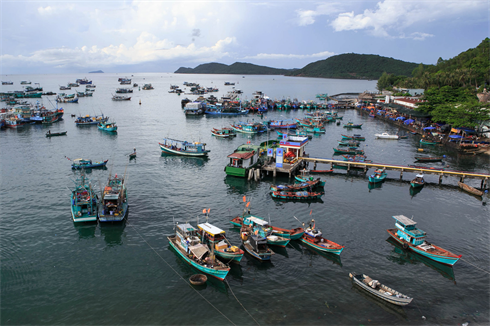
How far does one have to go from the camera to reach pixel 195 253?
96.2ft

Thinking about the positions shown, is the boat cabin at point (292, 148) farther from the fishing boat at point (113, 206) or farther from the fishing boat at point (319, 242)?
the fishing boat at point (113, 206)

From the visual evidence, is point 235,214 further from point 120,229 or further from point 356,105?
point 356,105

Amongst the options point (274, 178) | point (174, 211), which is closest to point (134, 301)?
point (174, 211)

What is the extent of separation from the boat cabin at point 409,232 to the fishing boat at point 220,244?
1747 cm

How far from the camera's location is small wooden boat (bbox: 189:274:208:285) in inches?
1064

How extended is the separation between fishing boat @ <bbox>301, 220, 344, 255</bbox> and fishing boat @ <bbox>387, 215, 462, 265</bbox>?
7.56 m

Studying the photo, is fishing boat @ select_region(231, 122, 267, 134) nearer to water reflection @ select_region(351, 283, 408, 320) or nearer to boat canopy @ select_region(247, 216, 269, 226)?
boat canopy @ select_region(247, 216, 269, 226)

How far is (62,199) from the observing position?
148 feet

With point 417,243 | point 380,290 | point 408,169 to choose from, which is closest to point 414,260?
point 417,243

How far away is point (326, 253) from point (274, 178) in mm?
25265

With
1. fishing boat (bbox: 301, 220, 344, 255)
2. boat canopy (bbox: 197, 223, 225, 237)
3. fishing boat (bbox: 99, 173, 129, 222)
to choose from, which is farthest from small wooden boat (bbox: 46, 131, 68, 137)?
fishing boat (bbox: 301, 220, 344, 255)

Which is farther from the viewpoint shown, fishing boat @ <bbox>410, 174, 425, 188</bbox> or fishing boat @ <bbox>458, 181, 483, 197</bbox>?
fishing boat @ <bbox>410, 174, 425, 188</bbox>

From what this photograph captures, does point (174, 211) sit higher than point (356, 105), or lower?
lower

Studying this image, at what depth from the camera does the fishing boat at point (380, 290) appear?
24.7 meters
